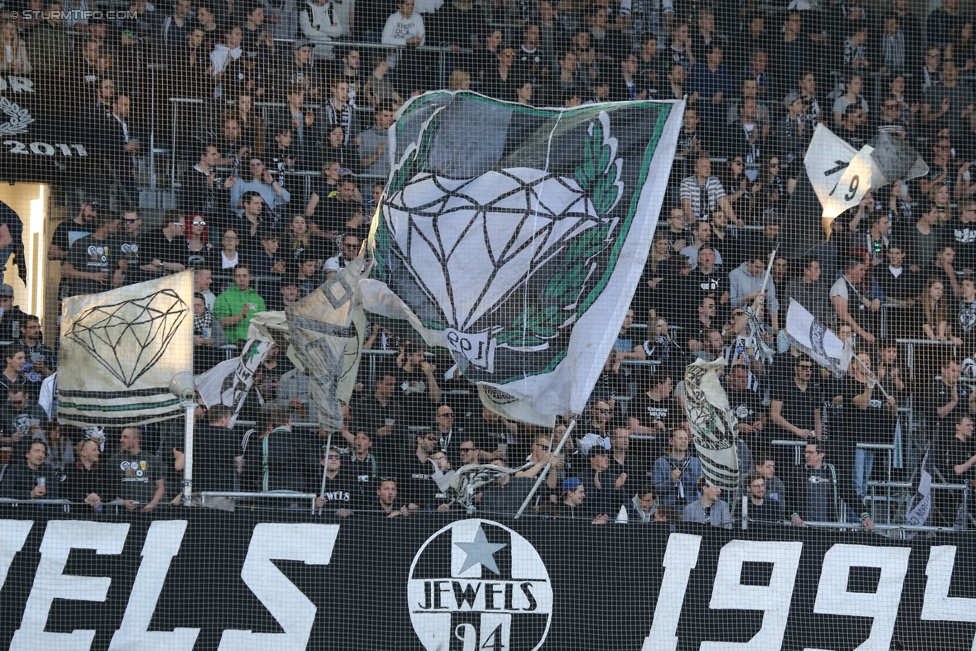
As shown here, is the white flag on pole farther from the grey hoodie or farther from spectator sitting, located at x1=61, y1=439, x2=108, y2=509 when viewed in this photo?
spectator sitting, located at x1=61, y1=439, x2=108, y2=509

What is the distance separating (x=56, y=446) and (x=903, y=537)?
19.8ft

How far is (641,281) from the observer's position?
9688 millimetres

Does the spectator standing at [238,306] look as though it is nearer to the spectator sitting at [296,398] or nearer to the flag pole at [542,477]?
the spectator sitting at [296,398]

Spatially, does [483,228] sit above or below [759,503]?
above

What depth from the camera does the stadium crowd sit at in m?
9.00

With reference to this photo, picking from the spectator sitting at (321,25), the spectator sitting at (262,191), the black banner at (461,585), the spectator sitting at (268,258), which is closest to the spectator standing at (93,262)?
the spectator sitting at (262,191)

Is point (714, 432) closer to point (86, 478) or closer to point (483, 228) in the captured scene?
point (483, 228)

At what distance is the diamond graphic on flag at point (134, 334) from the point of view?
8789 mm

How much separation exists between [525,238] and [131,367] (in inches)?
114

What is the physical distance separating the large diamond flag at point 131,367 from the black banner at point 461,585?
0.82m

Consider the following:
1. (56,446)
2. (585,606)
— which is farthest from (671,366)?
(56,446)

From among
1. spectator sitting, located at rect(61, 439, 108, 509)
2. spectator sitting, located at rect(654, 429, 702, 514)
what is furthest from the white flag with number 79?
spectator sitting, located at rect(61, 439, 108, 509)

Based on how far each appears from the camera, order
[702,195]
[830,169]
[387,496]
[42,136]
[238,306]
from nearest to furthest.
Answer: [387,496], [238,306], [42,136], [830,169], [702,195]

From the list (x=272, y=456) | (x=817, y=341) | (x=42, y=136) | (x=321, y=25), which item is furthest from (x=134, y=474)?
(x=817, y=341)
